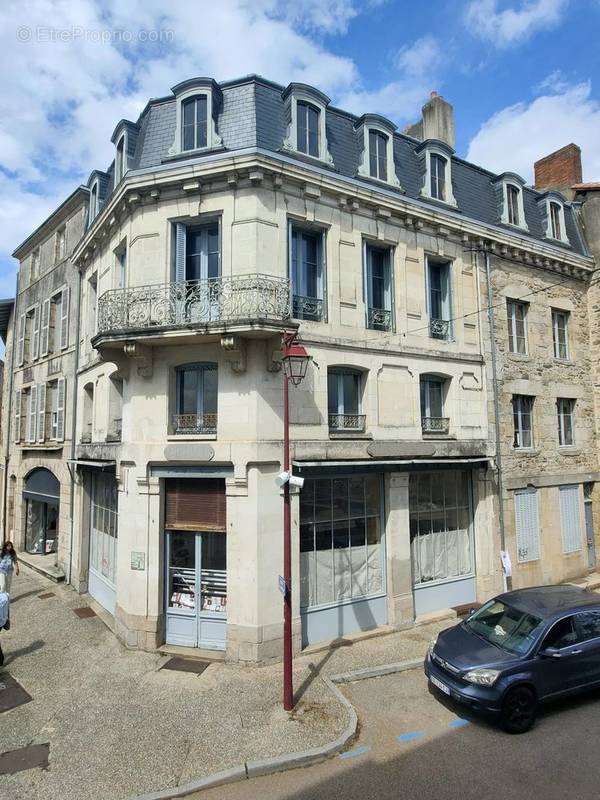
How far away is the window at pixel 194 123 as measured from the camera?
10.7m

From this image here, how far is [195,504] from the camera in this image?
9.95 m

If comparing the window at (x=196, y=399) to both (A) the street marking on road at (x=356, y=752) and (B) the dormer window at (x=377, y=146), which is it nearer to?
(A) the street marking on road at (x=356, y=752)

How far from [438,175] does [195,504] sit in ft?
35.2

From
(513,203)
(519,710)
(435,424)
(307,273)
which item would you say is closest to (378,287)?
(307,273)

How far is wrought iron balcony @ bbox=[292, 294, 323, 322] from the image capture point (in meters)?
10.4

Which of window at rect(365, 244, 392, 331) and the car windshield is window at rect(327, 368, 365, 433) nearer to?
window at rect(365, 244, 392, 331)

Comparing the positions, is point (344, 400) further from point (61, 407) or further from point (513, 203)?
point (61, 407)

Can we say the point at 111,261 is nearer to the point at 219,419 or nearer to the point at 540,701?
the point at 219,419

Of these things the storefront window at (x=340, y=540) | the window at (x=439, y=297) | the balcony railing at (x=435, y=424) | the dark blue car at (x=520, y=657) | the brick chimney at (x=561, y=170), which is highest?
the brick chimney at (x=561, y=170)

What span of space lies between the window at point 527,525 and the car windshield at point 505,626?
5.22m

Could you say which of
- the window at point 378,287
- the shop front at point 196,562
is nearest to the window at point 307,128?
the window at point 378,287

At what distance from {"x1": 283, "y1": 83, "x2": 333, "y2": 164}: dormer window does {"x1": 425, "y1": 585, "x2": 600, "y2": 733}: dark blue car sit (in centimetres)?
1006

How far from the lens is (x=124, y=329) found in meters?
9.57

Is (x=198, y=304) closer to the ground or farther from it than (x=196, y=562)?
farther from it
